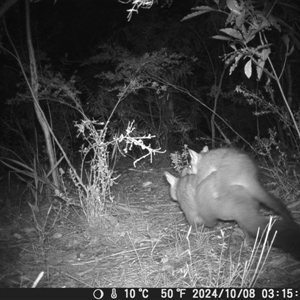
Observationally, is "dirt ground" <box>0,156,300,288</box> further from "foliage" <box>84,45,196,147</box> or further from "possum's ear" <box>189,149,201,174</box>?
"foliage" <box>84,45,196,147</box>

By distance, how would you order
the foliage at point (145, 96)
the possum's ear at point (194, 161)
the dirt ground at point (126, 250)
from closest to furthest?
the dirt ground at point (126, 250) → the possum's ear at point (194, 161) → the foliage at point (145, 96)

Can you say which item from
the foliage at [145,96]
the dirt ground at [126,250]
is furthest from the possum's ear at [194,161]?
the foliage at [145,96]

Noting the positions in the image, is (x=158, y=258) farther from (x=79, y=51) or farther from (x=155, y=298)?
(x=79, y=51)

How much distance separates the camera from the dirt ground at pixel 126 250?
313cm

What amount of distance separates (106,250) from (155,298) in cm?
108

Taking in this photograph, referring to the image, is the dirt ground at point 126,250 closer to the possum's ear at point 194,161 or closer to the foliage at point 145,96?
the possum's ear at point 194,161

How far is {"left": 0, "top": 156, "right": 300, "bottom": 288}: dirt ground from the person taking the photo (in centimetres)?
313

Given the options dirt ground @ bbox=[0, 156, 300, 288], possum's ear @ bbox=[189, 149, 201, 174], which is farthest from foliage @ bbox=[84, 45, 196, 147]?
dirt ground @ bbox=[0, 156, 300, 288]

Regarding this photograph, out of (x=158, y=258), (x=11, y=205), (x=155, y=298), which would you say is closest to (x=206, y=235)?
(x=158, y=258)

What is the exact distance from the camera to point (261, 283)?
2.98 meters

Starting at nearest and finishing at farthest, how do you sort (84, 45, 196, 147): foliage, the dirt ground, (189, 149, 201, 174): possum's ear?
1. the dirt ground
2. (189, 149, 201, 174): possum's ear
3. (84, 45, 196, 147): foliage

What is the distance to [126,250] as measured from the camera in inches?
147

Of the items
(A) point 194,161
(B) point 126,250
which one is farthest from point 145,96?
→ (B) point 126,250

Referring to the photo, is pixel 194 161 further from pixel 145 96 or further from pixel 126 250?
pixel 145 96
